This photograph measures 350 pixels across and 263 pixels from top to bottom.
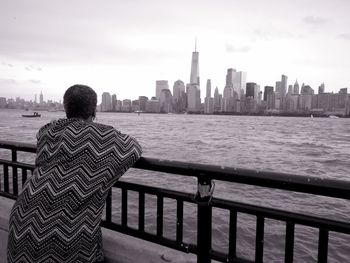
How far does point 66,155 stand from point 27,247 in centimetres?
56

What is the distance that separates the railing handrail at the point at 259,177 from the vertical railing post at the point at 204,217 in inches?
2.3

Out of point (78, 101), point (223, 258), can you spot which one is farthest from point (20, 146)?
point (223, 258)

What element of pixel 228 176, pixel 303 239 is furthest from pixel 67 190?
pixel 303 239

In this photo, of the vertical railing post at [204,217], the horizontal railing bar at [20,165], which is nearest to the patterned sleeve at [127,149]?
the vertical railing post at [204,217]

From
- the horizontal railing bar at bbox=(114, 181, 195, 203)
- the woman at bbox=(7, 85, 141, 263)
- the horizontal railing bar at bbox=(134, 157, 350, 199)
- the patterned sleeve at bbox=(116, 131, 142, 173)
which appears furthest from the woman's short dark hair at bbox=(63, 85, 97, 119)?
the horizontal railing bar at bbox=(114, 181, 195, 203)

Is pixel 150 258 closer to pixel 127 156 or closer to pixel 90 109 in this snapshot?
pixel 127 156

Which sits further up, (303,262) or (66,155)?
(66,155)

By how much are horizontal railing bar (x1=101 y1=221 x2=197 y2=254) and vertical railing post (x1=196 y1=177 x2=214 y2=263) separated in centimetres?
13

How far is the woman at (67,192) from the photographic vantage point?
6.52 ft

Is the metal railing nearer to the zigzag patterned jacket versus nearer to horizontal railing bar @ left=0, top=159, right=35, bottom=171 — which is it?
the zigzag patterned jacket

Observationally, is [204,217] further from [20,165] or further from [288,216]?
[20,165]

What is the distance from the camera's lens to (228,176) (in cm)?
202

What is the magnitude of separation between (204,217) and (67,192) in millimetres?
841

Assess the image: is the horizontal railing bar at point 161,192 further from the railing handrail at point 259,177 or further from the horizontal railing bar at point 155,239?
the horizontal railing bar at point 155,239
